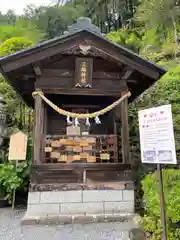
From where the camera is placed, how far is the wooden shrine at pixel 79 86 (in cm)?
530

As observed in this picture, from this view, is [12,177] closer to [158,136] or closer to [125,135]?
[125,135]

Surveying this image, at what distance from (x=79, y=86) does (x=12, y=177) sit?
9.93ft

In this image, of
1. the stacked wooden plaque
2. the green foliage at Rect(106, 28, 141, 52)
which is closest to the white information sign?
the stacked wooden plaque

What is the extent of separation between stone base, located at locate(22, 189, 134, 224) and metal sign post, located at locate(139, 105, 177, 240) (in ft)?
6.84

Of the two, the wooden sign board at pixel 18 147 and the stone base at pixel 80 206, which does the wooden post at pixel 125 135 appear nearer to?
the stone base at pixel 80 206

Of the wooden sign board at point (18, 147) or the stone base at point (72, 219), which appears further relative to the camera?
the wooden sign board at point (18, 147)

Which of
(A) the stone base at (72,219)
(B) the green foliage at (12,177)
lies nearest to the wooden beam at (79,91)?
(B) the green foliage at (12,177)

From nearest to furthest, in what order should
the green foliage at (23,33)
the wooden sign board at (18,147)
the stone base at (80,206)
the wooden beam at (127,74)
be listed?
the stone base at (80,206) < the wooden beam at (127,74) < the wooden sign board at (18,147) < the green foliage at (23,33)

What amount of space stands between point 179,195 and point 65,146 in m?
3.06

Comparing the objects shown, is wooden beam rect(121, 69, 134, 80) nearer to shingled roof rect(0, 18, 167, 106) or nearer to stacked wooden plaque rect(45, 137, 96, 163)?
shingled roof rect(0, 18, 167, 106)

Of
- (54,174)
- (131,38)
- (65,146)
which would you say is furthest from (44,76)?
(131,38)

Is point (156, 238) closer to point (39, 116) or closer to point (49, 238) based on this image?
point (49, 238)

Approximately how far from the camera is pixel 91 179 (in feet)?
17.6

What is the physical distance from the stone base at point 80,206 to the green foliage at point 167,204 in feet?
3.30
